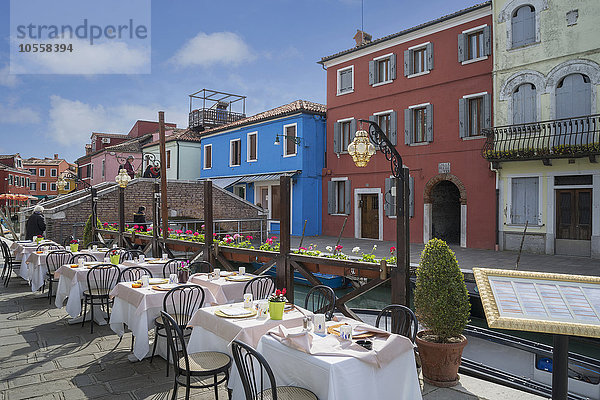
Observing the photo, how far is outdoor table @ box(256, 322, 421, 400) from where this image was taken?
9.07 feet

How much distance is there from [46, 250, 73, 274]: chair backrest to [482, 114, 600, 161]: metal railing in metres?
12.2

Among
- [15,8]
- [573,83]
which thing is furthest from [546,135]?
[15,8]

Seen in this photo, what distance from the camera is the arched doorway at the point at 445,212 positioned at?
1652 centimetres

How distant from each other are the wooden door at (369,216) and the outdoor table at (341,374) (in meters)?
14.7

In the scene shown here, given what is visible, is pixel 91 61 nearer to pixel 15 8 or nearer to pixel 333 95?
pixel 15 8

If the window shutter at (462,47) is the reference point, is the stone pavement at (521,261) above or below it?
below

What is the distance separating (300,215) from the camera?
64.0 feet

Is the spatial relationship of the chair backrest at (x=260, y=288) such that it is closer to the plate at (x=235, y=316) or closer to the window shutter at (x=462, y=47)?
the plate at (x=235, y=316)

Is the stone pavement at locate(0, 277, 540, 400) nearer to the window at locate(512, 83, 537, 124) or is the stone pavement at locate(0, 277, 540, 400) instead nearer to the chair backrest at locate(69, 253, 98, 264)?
the chair backrest at locate(69, 253, 98, 264)

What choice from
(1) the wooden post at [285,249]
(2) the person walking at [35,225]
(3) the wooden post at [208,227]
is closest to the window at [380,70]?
(3) the wooden post at [208,227]

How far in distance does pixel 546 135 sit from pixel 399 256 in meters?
10.5

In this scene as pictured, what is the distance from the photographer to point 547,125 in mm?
12727

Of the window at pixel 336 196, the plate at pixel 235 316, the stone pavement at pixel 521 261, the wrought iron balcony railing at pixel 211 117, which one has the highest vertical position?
the wrought iron balcony railing at pixel 211 117

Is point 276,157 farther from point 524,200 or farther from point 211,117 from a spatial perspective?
point 524,200
